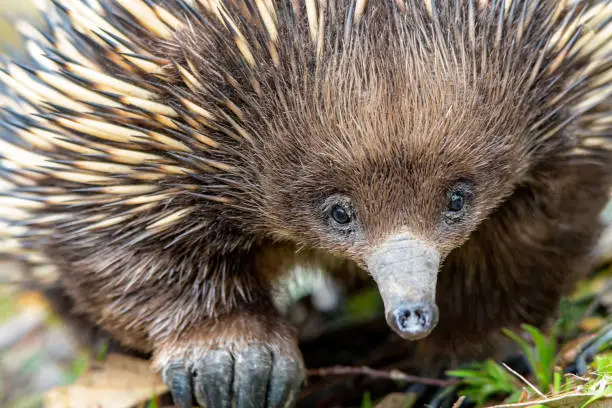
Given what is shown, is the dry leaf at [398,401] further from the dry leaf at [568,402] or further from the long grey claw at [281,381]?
the dry leaf at [568,402]

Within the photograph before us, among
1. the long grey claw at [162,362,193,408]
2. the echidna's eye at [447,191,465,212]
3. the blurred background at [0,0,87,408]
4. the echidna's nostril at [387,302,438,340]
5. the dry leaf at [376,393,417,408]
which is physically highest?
the echidna's eye at [447,191,465,212]

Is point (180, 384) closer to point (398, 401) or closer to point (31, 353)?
point (398, 401)

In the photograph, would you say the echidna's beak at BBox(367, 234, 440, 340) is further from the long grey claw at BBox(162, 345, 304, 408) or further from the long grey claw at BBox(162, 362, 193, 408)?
the long grey claw at BBox(162, 362, 193, 408)

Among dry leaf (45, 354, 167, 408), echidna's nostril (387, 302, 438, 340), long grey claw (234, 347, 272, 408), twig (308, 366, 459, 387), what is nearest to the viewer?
echidna's nostril (387, 302, 438, 340)

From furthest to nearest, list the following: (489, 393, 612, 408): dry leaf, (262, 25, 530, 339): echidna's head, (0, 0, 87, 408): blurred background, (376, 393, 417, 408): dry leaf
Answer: (0, 0, 87, 408): blurred background → (376, 393, 417, 408): dry leaf → (489, 393, 612, 408): dry leaf → (262, 25, 530, 339): echidna's head

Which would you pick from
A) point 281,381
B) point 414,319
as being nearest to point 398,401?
point 281,381

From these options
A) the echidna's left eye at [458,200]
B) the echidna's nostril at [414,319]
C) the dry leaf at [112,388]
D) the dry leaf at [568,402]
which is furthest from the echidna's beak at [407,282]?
the dry leaf at [112,388]

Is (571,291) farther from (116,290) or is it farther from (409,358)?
(116,290)

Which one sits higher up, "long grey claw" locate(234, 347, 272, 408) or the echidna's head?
the echidna's head

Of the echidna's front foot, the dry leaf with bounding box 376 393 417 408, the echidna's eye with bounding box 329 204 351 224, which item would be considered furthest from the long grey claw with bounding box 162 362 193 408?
the echidna's eye with bounding box 329 204 351 224
